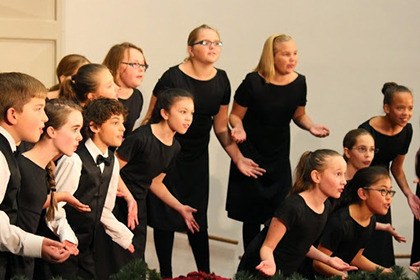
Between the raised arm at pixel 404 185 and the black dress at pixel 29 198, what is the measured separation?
2399 millimetres

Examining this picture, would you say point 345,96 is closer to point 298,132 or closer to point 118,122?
point 298,132

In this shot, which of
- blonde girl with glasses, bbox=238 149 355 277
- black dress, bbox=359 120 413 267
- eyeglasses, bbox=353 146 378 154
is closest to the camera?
blonde girl with glasses, bbox=238 149 355 277

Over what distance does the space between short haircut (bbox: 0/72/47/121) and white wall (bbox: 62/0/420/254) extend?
307cm

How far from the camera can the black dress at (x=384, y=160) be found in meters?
5.55

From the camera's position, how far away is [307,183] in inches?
186

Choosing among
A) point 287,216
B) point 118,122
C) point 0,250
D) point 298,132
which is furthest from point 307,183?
point 298,132

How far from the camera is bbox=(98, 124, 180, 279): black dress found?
4.93 metres

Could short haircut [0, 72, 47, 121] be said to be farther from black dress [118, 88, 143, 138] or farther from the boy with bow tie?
black dress [118, 88, 143, 138]

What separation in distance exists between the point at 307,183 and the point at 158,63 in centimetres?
251

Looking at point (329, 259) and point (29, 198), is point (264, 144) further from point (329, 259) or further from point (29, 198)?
point (29, 198)

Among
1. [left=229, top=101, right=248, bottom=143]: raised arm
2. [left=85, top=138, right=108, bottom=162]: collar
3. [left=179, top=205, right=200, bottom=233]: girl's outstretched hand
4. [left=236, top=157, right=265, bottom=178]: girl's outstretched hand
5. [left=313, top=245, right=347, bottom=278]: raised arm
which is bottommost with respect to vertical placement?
[left=313, top=245, right=347, bottom=278]: raised arm

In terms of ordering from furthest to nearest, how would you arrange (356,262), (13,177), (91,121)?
1. (356,262)
2. (91,121)
3. (13,177)

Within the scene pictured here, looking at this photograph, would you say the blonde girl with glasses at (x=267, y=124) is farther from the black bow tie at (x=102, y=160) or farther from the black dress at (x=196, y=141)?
the black bow tie at (x=102, y=160)

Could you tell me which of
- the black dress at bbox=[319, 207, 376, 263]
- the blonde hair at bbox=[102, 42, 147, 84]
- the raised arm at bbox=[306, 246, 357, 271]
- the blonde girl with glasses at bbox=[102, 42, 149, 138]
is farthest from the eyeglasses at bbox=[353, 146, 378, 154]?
the blonde hair at bbox=[102, 42, 147, 84]
